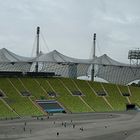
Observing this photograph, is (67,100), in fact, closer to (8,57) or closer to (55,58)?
(55,58)

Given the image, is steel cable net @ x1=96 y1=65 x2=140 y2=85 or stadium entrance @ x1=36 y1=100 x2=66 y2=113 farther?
steel cable net @ x1=96 y1=65 x2=140 y2=85

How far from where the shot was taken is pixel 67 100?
13488cm

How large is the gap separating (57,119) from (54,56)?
69.1m

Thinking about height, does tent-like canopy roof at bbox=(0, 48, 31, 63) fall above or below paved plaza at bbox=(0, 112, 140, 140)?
above

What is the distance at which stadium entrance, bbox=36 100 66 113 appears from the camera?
12432 centimetres

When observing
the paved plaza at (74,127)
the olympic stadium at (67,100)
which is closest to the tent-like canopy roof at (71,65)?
the olympic stadium at (67,100)

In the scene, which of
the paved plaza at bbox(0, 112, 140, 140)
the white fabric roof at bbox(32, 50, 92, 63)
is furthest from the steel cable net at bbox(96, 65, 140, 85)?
the paved plaza at bbox(0, 112, 140, 140)

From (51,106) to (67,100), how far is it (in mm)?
8732

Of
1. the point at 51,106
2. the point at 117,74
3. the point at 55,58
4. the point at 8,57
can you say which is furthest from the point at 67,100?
the point at 117,74

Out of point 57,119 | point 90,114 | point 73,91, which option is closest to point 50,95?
point 73,91

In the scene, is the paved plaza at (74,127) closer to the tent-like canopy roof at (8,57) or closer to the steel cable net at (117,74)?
the tent-like canopy roof at (8,57)

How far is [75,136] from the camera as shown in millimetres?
78375

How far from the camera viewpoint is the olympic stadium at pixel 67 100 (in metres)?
86.3

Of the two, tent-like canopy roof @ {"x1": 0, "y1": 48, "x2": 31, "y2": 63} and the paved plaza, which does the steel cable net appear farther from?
the paved plaza
